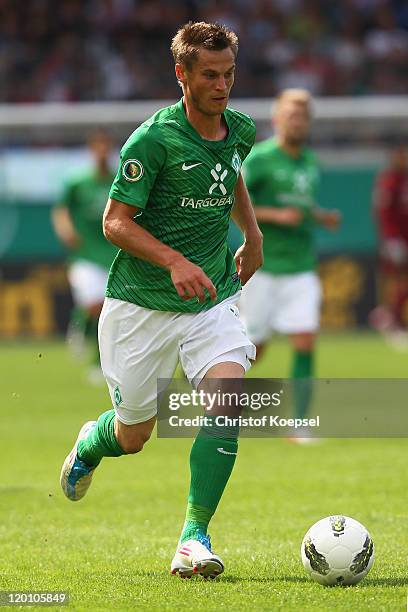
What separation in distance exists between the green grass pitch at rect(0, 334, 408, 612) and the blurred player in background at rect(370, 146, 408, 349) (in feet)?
23.5

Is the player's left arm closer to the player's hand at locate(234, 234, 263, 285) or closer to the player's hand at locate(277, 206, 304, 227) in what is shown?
the player's hand at locate(234, 234, 263, 285)

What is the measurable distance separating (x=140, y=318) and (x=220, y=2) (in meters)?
17.5

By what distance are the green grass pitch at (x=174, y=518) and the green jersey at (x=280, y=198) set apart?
1.36 meters

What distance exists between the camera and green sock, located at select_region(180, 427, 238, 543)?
5.32 meters

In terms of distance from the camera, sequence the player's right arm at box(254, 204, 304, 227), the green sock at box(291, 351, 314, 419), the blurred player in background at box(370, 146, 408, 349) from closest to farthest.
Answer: the green sock at box(291, 351, 314, 419) < the player's right arm at box(254, 204, 304, 227) < the blurred player in background at box(370, 146, 408, 349)

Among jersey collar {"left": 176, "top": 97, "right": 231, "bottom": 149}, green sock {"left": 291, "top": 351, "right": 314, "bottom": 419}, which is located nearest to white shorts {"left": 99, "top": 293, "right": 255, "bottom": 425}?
jersey collar {"left": 176, "top": 97, "right": 231, "bottom": 149}

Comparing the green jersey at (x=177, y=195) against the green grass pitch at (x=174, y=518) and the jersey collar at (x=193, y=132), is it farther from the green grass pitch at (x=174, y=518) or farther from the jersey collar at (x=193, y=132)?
the green grass pitch at (x=174, y=518)

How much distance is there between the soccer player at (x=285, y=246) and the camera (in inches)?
389

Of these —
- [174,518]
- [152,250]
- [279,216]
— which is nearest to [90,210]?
[279,216]

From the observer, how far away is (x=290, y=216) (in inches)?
387

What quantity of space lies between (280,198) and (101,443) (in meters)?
4.55

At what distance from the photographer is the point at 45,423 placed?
35.2 feet

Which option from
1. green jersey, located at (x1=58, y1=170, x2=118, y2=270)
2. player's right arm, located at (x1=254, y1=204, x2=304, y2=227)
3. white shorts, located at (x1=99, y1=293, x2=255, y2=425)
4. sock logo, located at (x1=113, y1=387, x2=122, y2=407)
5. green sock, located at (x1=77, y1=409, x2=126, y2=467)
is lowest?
green sock, located at (x1=77, y1=409, x2=126, y2=467)

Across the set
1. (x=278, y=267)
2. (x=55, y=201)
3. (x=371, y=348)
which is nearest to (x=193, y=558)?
(x=278, y=267)
